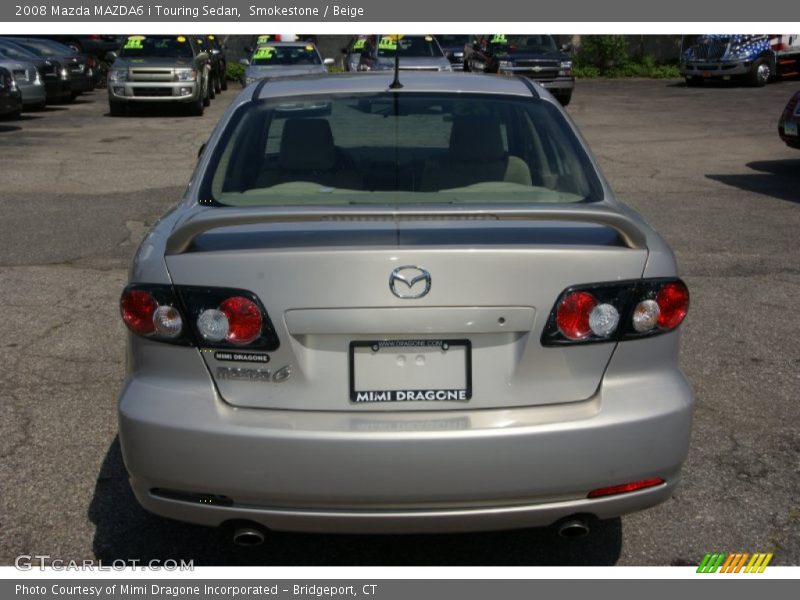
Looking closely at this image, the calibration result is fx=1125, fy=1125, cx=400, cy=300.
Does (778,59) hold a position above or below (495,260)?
below

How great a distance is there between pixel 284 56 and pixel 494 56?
5.10 metres

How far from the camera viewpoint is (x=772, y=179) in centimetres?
1352

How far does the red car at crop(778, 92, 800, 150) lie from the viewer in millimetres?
Result: 13383

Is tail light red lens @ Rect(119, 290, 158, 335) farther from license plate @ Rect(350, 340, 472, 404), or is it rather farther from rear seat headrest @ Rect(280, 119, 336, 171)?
rear seat headrest @ Rect(280, 119, 336, 171)

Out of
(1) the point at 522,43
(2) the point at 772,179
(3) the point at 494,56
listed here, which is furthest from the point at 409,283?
(1) the point at 522,43

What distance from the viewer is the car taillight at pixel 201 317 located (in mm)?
3281

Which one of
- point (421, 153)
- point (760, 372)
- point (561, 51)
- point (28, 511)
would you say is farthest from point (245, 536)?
point (561, 51)

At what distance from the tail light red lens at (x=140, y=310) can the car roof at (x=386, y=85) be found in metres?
1.45

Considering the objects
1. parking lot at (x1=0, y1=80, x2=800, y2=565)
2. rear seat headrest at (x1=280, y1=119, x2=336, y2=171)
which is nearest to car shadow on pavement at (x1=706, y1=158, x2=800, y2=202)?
parking lot at (x1=0, y1=80, x2=800, y2=565)

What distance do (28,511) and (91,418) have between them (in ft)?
3.42

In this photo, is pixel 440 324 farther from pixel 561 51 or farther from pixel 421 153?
pixel 561 51

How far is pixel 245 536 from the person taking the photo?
3.41 m

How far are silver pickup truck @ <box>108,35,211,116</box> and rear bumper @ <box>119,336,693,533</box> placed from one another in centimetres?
2078

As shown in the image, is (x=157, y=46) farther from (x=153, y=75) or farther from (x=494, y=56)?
(x=494, y=56)
